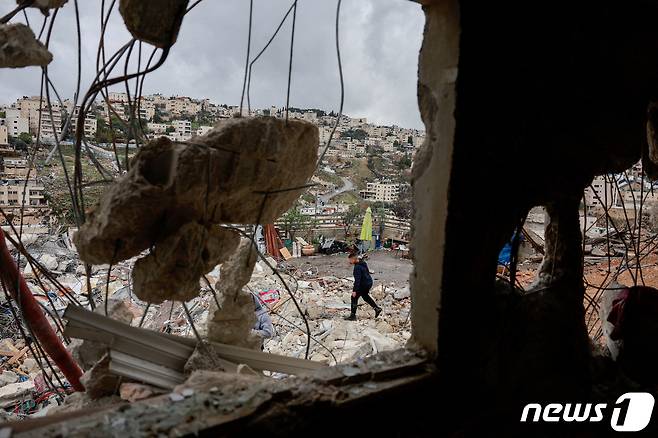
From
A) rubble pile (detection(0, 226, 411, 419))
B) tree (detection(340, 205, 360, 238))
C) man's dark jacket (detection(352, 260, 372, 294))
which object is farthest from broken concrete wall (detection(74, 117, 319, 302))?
tree (detection(340, 205, 360, 238))

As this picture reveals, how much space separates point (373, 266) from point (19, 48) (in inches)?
489

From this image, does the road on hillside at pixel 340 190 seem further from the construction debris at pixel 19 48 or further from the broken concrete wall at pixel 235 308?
the construction debris at pixel 19 48

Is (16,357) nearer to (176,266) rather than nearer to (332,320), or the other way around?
(332,320)

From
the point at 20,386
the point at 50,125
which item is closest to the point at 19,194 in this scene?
the point at 20,386

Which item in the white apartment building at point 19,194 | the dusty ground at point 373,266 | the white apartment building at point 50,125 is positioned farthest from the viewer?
the dusty ground at point 373,266

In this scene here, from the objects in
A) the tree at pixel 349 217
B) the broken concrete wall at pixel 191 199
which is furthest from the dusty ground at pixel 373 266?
the broken concrete wall at pixel 191 199

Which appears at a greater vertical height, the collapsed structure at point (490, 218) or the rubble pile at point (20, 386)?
the collapsed structure at point (490, 218)

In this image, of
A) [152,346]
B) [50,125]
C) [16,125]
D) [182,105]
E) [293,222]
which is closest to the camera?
[152,346]

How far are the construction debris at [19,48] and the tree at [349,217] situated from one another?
15.8 meters

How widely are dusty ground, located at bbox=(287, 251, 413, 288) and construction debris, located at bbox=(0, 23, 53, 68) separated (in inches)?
411

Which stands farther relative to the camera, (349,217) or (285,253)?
(349,217)

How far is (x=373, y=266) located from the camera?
13656 millimetres

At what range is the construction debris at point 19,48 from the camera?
1.67m

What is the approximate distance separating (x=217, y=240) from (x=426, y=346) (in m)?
1.08
